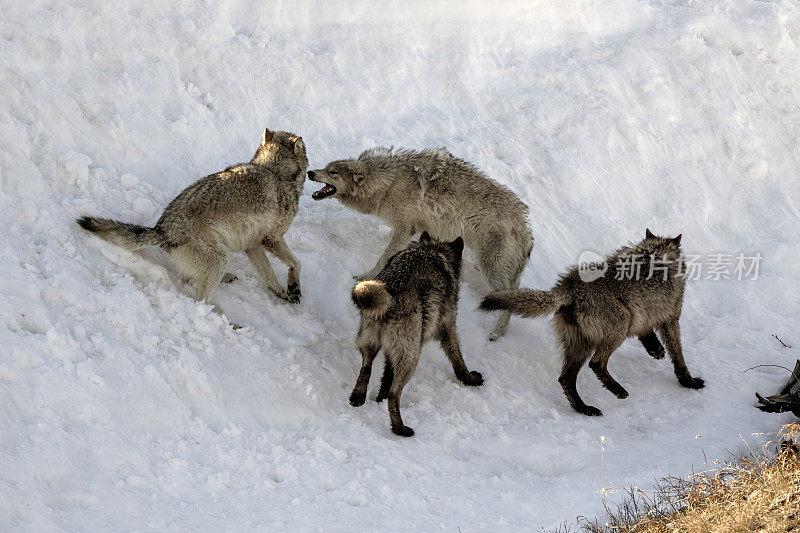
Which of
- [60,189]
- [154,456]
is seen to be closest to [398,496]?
[154,456]

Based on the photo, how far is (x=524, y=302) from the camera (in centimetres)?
709

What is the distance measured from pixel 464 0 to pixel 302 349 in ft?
24.8

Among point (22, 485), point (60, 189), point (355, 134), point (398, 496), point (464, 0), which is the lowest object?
point (22, 485)

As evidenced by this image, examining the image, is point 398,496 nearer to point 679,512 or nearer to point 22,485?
point 679,512

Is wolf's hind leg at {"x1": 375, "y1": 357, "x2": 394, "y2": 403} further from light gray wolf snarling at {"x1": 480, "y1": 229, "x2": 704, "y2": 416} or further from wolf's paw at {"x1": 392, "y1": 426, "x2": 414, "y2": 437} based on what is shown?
light gray wolf snarling at {"x1": 480, "y1": 229, "x2": 704, "y2": 416}

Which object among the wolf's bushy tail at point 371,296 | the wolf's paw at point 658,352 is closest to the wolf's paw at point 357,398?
the wolf's bushy tail at point 371,296

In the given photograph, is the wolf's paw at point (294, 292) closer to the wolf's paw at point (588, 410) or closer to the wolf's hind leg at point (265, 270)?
the wolf's hind leg at point (265, 270)

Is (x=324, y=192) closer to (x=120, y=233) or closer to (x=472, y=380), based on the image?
(x=120, y=233)

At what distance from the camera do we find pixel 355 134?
10.3 meters

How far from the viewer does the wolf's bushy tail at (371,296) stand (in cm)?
631

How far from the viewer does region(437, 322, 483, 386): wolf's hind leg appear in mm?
7480

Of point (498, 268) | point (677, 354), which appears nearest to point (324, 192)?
point (498, 268)

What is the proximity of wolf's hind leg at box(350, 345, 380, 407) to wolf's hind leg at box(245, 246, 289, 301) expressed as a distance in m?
1.44

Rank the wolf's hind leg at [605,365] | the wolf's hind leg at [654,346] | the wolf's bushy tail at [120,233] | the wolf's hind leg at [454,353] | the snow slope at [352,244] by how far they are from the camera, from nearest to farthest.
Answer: the snow slope at [352,244] < the wolf's bushy tail at [120,233] < the wolf's hind leg at [454,353] < the wolf's hind leg at [605,365] < the wolf's hind leg at [654,346]
